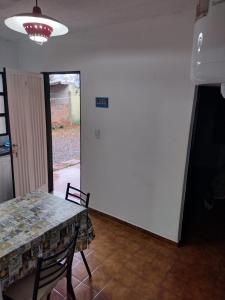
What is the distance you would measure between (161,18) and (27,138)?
90.0 inches

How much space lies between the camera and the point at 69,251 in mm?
1525

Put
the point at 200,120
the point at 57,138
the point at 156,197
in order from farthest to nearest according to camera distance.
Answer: the point at 57,138 < the point at 156,197 < the point at 200,120

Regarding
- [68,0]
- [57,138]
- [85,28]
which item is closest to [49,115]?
[85,28]

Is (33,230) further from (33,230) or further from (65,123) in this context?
(65,123)

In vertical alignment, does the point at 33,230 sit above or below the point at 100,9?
below

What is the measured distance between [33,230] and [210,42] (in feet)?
5.11

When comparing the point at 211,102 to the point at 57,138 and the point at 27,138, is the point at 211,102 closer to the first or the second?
the point at 27,138

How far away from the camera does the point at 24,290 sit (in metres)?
1.50

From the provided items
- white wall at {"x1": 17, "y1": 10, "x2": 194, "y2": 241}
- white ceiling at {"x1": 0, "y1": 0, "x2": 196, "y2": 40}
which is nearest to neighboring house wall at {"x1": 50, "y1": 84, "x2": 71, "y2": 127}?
white wall at {"x1": 17, "y1": 10, "x2": 194, "y2": 241}

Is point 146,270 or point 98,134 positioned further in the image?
point 98,134

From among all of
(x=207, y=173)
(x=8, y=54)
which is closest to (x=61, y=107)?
(x=8, y=54)

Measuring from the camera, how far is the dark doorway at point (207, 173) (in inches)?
98.0

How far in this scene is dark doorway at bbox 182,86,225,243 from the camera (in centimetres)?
249

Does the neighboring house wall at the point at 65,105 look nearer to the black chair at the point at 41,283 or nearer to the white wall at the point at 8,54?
the white wall at the point at 8,54
